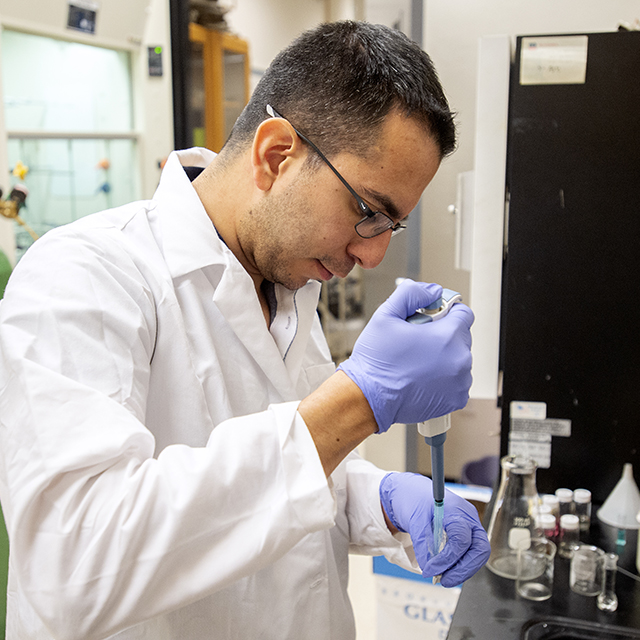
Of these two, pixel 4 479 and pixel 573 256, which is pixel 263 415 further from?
pixel 573 256

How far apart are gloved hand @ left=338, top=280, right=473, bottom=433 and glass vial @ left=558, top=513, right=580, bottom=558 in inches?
25.4

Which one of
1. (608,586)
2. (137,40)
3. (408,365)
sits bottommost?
(608,586)

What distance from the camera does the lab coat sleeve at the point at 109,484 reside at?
654 mm

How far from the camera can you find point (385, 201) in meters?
0.94

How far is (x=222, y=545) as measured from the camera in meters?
0.70

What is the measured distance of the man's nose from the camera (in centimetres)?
100

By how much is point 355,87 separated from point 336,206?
0.18m

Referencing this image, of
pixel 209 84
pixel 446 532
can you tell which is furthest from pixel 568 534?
pixel 209 84

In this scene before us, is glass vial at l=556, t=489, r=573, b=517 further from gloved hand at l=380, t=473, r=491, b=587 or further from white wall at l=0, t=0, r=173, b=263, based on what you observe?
white wall at l=0, t=0, r=173, b=263

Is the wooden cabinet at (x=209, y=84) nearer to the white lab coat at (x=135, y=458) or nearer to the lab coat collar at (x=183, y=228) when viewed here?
the lab coat collar at (x=183, y=228)

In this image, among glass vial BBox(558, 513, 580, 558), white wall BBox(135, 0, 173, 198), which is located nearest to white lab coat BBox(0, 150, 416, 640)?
glass vial BBox(558, 513, 580, 558)

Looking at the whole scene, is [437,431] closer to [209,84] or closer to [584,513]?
[584,513]

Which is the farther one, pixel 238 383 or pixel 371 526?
pixel 371 526

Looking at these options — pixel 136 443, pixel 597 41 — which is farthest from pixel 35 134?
pixel 136 443
